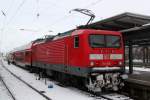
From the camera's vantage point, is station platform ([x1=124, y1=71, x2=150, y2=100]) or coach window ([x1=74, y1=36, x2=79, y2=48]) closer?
station platform ([x1=124, y1=71, x2=150, y2=100])

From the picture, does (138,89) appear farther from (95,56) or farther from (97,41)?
(97,41)

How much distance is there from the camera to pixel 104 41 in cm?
1381

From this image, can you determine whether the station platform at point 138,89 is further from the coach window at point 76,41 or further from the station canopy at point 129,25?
the coach window at point 76,41

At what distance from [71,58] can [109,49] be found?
7.19 ft

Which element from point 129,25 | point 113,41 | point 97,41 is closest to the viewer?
point 97,41

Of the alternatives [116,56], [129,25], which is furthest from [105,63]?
[129,25]

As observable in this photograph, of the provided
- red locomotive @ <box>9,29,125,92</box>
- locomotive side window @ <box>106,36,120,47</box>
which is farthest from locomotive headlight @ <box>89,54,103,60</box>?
locomotive side window @ <box>106,36,120,47</box>

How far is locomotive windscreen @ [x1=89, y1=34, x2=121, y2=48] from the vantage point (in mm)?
13523

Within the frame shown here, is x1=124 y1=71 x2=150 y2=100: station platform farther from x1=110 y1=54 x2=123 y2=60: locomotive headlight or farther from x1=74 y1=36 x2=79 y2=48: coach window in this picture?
x1=74 y1=36 x2=79 y2=48: coach window

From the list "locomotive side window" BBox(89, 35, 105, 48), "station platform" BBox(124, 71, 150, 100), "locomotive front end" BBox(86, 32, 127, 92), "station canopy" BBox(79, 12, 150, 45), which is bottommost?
"station platform" BBox(124, 71, 150, 100)

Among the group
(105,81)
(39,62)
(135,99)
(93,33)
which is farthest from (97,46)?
(39,62)

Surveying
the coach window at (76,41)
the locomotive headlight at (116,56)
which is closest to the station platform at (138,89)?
the locomotive headlight at (116,56)

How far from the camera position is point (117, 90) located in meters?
14.0

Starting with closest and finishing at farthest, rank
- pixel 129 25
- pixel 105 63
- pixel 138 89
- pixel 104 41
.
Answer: pixel 138 89 → pixel 105 63 → pixel 104 41 → pixel 129 25
